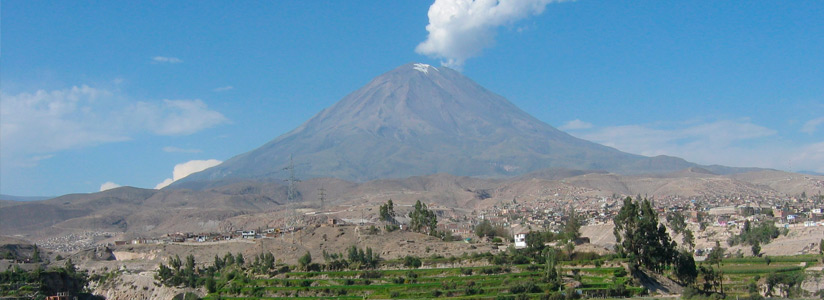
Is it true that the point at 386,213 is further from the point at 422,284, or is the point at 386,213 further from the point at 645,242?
the point at 645,242

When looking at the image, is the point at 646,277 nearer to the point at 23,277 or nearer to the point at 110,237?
the point at 23,277

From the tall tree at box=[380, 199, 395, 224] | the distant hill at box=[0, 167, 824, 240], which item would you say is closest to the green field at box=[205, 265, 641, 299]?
the tall tree at box=[380, 199, 395, 224]

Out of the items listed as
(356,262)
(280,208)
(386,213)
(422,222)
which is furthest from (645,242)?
(280,208)

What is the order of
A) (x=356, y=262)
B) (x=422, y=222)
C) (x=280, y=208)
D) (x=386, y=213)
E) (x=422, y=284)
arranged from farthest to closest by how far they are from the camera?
(x=280, y=208)
(x=386, y=213)
(x=422, y=222)
(x=356, y=262)
(x=422, y=284)

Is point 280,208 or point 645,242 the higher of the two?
point 280,208

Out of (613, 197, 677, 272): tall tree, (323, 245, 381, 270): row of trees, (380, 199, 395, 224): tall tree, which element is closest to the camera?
(613, 197, 677, 272): tall tree

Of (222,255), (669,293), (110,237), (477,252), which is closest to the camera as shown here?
(669,293)

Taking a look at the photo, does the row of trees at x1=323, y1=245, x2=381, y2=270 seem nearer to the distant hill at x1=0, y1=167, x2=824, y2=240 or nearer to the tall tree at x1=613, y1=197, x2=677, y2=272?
the tall tree at x1=613, y1=197, x2=677, y2=272

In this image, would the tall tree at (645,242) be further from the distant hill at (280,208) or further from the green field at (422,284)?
the distant hill at (280,208)

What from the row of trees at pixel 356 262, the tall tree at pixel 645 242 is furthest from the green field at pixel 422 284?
the tall tree at pixel 645 242

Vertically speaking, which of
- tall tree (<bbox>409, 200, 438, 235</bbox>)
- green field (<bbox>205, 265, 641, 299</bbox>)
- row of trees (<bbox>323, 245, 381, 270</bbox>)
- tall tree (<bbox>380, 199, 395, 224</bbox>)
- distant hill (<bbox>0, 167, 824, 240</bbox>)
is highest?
distant hill (<bbox>0, 167, 824, 240</bbox>)

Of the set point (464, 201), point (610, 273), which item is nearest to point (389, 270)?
point (610, 273)
